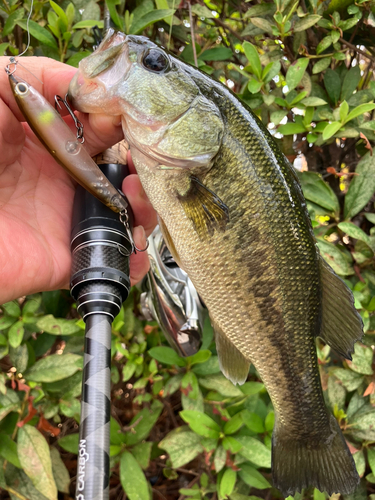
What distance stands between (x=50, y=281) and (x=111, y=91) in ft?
1.79

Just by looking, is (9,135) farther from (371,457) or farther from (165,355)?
(371,457)

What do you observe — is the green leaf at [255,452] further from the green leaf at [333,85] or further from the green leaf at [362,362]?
the green leaf at [333,85]

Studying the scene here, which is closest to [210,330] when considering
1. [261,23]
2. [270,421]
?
[270,421]

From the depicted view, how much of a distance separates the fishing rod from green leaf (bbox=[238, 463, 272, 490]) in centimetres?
87

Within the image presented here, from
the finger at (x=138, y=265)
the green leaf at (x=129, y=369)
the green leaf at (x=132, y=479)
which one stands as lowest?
the green leaf at (x=132, y=479)

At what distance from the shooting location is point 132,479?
1.25 meters

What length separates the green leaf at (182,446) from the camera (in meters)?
1.32

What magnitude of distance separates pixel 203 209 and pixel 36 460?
3.19 ft

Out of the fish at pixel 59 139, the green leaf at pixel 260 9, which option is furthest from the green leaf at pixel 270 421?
the green leaf at pixel 260 9

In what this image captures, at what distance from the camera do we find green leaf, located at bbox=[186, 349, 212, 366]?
4.40 feet

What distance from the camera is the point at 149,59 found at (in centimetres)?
86

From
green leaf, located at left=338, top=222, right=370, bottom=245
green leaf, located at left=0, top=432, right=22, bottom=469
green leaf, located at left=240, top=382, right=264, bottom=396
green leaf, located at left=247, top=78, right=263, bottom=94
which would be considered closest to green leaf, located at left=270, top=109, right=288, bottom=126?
green leaf, located at left=247, top=78, right=263, bottom=94

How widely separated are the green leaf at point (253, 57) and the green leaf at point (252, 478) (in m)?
1.42

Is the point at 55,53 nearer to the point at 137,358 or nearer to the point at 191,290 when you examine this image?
the point at 191,290
